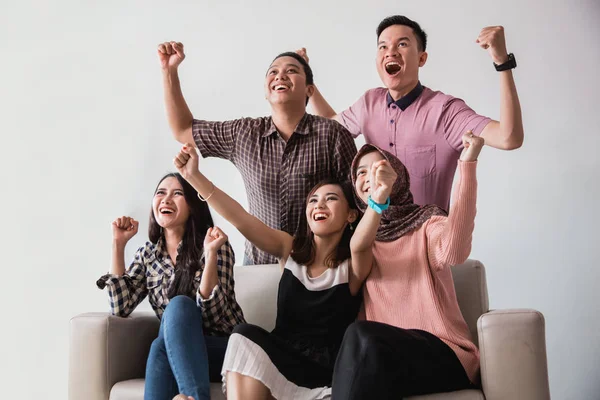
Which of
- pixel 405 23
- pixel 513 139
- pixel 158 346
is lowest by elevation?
pixel 158 346

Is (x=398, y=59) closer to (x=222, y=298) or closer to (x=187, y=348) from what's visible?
(x=222, y=298)

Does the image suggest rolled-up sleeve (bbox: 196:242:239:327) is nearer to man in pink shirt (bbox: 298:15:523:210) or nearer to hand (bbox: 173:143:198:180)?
hand (bbox: 173:143:198:180)

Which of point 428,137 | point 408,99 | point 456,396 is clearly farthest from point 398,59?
point 456,396

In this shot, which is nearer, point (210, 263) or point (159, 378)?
point (159, 378)

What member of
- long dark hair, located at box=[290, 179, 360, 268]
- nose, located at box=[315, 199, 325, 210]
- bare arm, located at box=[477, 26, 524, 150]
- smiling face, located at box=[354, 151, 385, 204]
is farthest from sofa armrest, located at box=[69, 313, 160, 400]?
bare arm, located at box=[477, 26, 524, 150]

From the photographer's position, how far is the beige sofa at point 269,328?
165 centimetres

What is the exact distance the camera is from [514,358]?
1651mm

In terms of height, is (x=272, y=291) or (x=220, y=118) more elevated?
(x=220, y=118)

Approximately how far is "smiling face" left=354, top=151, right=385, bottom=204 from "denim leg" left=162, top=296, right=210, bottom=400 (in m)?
0.56

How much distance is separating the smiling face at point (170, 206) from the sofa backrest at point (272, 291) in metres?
0.24

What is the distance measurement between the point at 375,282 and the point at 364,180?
0.29 meters

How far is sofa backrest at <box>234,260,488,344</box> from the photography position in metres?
2.01

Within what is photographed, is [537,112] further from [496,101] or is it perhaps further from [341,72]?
[341,72]

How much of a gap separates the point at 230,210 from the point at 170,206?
0.25 meters
